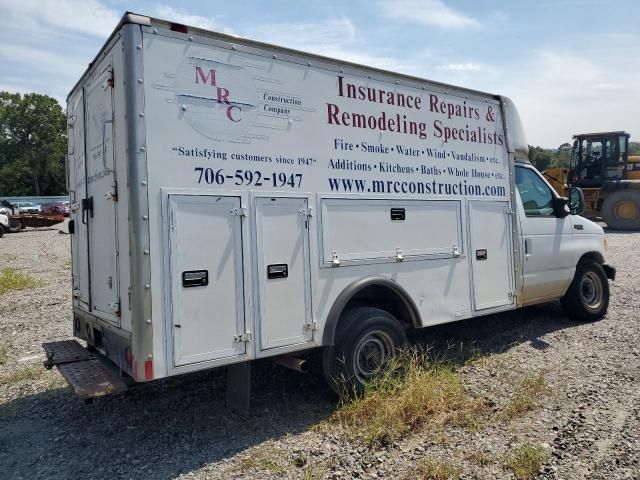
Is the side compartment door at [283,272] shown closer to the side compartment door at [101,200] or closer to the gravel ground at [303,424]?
the gravel ground at [303,424]

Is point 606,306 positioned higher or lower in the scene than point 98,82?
lower

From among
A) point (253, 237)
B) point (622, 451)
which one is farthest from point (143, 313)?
point (622, 451)

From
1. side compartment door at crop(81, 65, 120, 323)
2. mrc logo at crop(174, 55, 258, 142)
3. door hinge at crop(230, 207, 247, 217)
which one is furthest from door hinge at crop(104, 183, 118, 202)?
door hinge at crop(230, 207, 247, 217)

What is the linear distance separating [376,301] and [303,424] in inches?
52.1

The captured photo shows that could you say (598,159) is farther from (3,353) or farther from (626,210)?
(3,353)

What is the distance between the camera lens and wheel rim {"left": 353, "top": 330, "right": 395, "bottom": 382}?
4516mm

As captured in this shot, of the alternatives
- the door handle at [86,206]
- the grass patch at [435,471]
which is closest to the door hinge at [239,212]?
the door handle at [86,206]

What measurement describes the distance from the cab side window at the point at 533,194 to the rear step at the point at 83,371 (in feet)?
15.4

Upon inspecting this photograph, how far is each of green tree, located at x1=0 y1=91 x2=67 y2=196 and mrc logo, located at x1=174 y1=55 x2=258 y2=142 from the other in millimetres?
62274

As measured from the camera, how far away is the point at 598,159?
1991cm

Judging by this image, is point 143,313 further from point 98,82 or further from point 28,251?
point 28,251

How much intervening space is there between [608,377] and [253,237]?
3570 millimetres

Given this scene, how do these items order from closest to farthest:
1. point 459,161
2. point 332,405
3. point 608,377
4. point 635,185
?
point 332,405
point 608,377
point 459,161
point 635,185

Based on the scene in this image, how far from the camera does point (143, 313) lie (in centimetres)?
347
